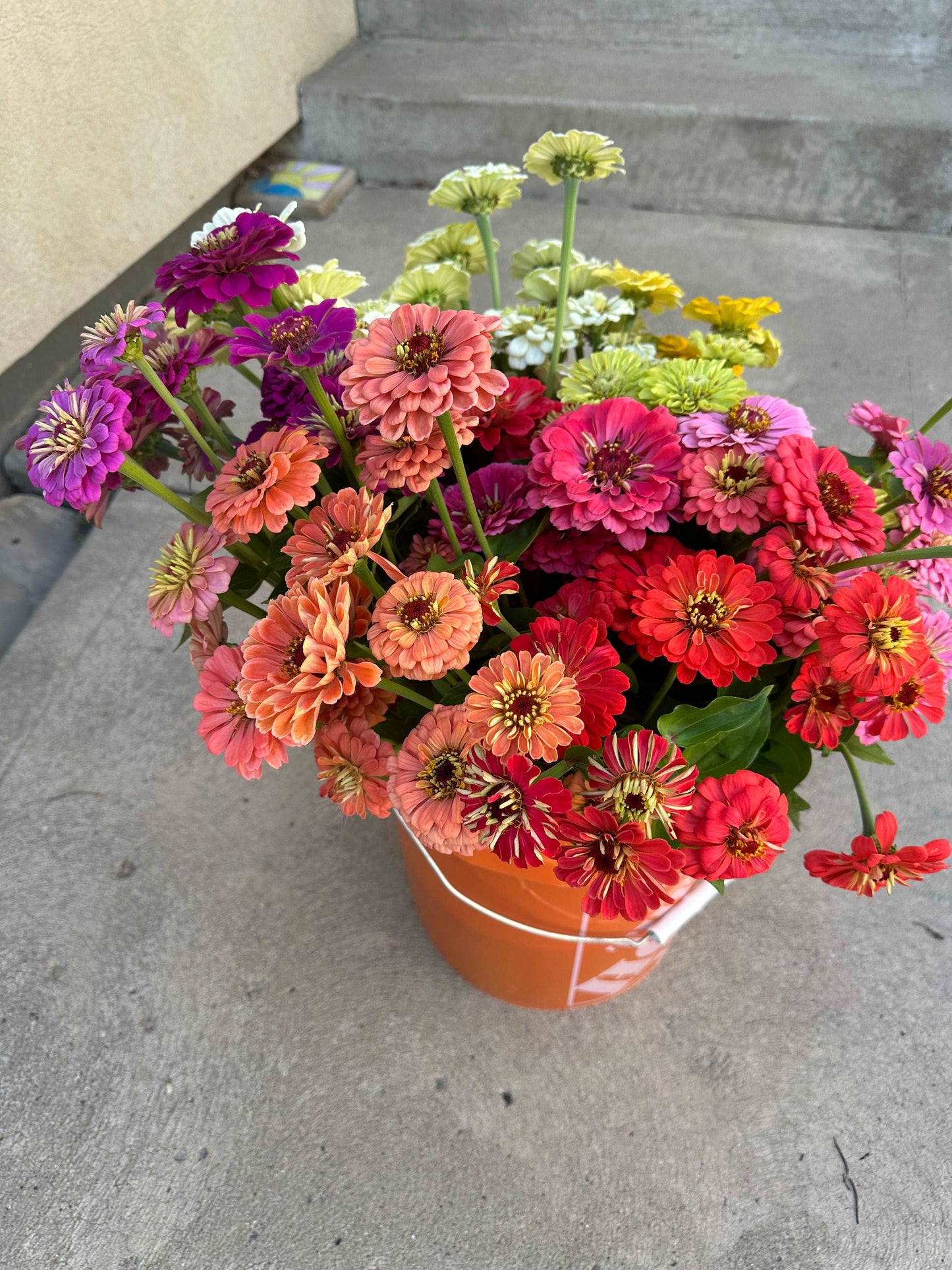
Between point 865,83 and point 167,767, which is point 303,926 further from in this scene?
point 865,83

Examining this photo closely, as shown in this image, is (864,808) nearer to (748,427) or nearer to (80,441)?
(748,427)

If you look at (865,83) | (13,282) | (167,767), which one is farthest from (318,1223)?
(865,83)

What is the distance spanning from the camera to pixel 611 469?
537mm

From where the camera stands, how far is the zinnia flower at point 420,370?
0.43 metres

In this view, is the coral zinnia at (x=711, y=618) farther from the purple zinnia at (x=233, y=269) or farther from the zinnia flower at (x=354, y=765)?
the purple zinnia at (x=233, y=269)

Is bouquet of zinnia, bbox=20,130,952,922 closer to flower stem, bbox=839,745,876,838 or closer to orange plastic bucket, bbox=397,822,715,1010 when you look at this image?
flower stem, bbox=839,745,876,838

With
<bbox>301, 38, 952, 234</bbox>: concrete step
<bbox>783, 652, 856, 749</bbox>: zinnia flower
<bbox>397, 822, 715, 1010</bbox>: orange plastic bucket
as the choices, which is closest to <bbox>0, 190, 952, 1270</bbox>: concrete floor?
<bbox>397, 822, 715, 1010</bbox>: orange plastic bucket

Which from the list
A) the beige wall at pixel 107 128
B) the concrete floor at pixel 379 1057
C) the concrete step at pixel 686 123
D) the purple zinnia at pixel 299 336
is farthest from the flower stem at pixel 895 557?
the concrete step at pixel 686 123

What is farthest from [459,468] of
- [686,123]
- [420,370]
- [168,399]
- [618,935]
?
[686,123]

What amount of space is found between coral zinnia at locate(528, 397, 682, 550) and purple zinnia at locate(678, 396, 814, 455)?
2 centimetres

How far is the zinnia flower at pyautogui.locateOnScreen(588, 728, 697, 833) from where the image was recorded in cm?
45

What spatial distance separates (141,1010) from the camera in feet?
3.21

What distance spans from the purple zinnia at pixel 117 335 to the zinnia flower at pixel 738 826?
16.1 inches

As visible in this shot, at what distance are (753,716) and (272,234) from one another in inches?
16.4
